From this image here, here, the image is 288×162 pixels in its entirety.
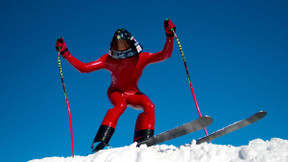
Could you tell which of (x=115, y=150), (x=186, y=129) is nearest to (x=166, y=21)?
(x=186, y=129)

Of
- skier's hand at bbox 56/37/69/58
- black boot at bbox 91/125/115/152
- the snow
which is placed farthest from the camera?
skier's hand at bbox 56/37/69/58

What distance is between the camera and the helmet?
3518mm


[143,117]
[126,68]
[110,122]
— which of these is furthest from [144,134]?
[126,68]

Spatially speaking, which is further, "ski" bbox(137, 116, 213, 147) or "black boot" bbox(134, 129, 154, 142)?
"black boot" bbox(134, 129, 154, 142)

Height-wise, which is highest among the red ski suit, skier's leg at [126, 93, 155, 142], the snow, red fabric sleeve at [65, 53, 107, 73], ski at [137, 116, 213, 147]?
red fabric sleeve at [65, 53, 107, 73]

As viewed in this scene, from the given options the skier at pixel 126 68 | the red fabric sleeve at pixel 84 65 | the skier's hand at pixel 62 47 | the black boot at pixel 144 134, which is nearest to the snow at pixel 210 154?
the black boot at pixel 144 134

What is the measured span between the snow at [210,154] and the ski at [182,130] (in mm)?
143

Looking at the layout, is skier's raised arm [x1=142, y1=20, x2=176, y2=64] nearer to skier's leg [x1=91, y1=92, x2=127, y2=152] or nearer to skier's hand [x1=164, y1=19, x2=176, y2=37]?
skier's hand [x1=164, y1=19, x2=176, y2=37]

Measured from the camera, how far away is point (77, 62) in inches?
144

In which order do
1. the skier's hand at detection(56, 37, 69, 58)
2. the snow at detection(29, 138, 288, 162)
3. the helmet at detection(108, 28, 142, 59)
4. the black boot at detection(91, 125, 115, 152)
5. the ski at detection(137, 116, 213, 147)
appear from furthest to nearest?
the skier's hand at detection(56, 37, 69, 58)
the helmet at detection(108, 28, 142, 59)
the black boot at detection(91, 125, 115, 152)
the ski at detection(137, 116, 213, 147)
the snow at detection(29, 138, 288, 162)

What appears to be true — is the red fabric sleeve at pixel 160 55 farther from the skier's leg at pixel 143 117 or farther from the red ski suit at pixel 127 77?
the skier's leg at pixel 143 117

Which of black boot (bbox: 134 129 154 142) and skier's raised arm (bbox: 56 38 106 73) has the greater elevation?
skier's raised arm (bbox: 56 38 106 73)

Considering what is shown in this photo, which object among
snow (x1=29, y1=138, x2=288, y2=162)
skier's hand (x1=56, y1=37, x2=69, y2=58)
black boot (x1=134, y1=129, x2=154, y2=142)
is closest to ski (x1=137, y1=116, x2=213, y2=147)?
snow (x1=29, y1=138, x2=288, y2=162)

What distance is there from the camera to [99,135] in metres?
3.22
